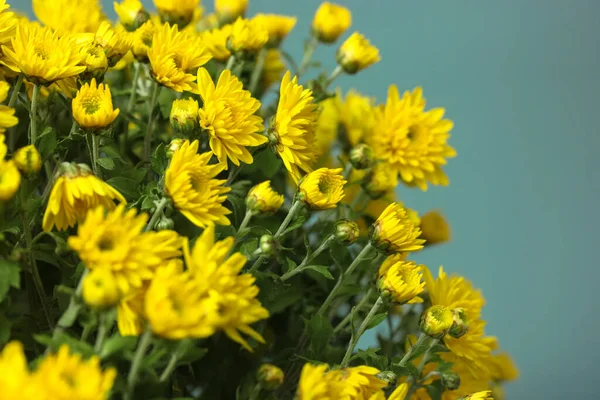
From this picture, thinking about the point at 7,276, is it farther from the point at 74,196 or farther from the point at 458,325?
the point at 458,325

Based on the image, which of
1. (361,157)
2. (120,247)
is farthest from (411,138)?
(120,247)

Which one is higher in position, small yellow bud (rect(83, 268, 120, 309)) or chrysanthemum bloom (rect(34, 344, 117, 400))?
small yellow bud (rect(83, 268, 120, 309))

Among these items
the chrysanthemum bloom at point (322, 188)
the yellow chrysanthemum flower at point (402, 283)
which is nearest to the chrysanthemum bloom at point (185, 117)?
the chrysanthemum bloom at point (322, 188)

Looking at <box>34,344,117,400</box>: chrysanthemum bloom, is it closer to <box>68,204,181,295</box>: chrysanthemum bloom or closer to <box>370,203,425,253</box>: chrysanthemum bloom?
<box>68,204,181,295</box>: chrysanthemum bloom

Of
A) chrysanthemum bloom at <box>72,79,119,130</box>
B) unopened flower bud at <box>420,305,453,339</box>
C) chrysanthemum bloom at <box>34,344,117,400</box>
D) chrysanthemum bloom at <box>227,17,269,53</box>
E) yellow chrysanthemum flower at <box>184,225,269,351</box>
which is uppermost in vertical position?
chrysanthemum bloom at <box>227,17,269,53</box>

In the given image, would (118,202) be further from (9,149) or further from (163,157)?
(9,149)

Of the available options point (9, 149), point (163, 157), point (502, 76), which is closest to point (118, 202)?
point (163, 157)

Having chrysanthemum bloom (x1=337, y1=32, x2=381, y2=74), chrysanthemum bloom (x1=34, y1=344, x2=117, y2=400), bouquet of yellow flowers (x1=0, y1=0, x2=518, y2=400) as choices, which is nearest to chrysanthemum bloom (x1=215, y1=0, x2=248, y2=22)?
bouquet of yellow flowers (x1=0, y1=0, x2=518, y2=400)
